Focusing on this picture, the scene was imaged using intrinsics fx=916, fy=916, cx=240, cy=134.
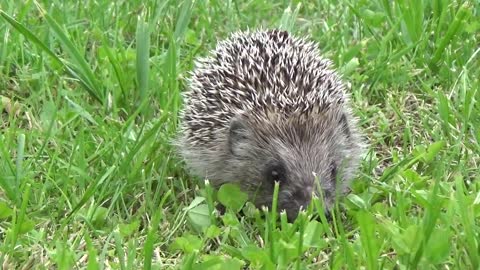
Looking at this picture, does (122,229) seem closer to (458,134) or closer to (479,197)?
(479,197)

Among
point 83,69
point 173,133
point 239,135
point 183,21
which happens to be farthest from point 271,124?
point 183,21

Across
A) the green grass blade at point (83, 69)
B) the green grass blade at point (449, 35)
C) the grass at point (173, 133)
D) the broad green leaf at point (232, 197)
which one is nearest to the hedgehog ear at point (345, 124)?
the grass at point (173, 133)

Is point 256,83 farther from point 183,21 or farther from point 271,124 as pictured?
point 183,21

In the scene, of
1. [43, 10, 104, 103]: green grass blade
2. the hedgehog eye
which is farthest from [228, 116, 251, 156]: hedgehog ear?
[43, 10, 104, 103]: green grass blade

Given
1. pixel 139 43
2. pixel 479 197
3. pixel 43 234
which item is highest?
pixel 139 43

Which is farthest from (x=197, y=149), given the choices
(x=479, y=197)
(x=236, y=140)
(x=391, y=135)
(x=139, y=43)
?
(x=479, y=197)

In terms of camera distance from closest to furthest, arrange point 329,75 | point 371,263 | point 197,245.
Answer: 1. point 371,263
2. point 197,245
3. point 329,75

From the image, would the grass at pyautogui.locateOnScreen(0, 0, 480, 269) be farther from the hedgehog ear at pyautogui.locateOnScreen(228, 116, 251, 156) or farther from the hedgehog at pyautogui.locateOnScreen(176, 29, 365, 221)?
the hedgehog ear at pyautogui.locateOnScreen(228, 116, 251, 156)

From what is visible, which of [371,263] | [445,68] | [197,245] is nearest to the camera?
[371,263]
